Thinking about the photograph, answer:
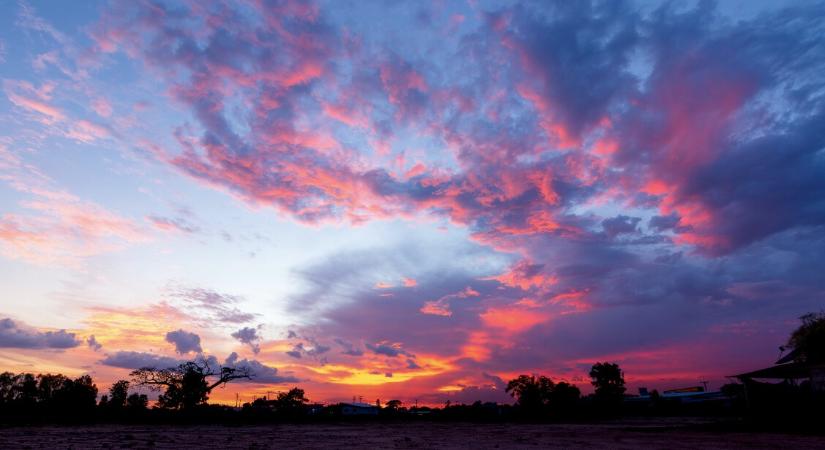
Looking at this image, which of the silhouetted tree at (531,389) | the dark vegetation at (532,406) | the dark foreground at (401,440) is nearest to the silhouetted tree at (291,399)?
the dark vegetation at (532,406)

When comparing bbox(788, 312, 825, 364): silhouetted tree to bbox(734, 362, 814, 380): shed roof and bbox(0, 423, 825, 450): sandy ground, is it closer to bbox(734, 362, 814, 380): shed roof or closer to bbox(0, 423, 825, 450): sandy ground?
bbox(734, 362, 814, 380): shed roof

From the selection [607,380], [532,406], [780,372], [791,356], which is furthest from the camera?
[607,380]

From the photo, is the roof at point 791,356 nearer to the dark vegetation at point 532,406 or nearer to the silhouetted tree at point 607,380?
the dark vegetation at point 532,406

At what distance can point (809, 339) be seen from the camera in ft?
144

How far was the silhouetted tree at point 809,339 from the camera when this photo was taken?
42.6 m

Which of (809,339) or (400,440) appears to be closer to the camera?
(400,440)

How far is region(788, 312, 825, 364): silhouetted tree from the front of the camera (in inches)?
1676

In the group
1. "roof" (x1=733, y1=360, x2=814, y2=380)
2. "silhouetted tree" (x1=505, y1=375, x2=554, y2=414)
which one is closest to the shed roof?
"roof" (x1=733, y1=360, x2=814, y2=380)

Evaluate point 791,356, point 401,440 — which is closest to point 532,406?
point 791,356

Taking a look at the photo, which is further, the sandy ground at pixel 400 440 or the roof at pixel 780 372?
the roof at pixel 780 372

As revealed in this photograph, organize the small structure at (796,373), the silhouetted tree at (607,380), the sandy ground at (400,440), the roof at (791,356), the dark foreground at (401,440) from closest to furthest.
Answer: the sandy ground at (400,440) < the dark foreground at (401,440) < the small structure at (796,373) < the roof at (791,356) < the silhouetted tree at (607,380)

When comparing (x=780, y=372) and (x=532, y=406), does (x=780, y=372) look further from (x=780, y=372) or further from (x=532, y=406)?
(x=532, y=406)

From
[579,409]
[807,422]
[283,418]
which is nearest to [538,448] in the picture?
[807,422]

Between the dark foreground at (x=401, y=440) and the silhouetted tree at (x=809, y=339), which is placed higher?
the silhouetted tree at (x=809, y=339)
